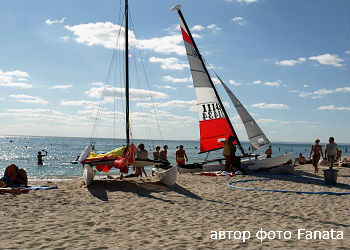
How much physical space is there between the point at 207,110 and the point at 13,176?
33.5 feet

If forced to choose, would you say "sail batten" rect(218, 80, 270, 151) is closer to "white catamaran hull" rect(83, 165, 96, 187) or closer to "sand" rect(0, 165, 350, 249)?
"sand" rect(0, 165, 350, 249)

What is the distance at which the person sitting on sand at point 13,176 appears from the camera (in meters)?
12.3

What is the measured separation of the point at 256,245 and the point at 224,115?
42.1 feet

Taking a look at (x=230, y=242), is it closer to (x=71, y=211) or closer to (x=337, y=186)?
(x=71, y=211)

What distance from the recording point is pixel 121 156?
13.5 metres

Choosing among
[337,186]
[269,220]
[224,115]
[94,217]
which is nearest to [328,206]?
[269,220]

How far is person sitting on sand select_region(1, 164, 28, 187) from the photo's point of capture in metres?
12.3

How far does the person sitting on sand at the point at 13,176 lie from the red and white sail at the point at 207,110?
30.4ft

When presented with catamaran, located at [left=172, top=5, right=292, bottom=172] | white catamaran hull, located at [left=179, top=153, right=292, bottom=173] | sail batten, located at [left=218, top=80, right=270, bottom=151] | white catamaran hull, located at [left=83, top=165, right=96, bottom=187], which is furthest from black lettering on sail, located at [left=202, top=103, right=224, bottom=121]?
white catamaran hull, located at [left=83, top=165, right=96, bottom=187]

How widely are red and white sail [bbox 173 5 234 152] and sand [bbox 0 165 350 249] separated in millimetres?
5957

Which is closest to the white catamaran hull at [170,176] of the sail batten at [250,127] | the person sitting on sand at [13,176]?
the person sitting on sand at [13,176]

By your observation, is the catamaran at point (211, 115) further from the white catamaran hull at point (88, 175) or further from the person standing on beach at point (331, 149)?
the white catamaran hull at point (88, 175)

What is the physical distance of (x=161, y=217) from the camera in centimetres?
798

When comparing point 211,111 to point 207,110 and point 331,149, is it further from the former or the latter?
point 331,149
